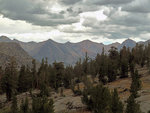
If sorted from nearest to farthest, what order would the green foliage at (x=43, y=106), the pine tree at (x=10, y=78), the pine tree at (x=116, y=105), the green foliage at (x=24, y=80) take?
the green foliage at (x=43, y=106) < the pine tree at (x=116, y=105) < the pine tree at (x=10, y=78) < the green foliage at (x=24, y=80)

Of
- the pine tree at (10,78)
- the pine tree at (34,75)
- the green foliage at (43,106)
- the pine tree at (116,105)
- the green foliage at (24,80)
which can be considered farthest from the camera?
the pine tree at (34,75)

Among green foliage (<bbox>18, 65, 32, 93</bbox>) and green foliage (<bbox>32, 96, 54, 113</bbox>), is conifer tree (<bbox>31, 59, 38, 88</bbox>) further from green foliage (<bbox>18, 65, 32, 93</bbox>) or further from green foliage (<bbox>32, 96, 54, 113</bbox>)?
green foliage (<bbox>32, 96, 54, 113</bbox>)

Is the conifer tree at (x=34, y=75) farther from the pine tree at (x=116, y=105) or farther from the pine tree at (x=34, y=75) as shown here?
the pine tree at (x=116, y=105)

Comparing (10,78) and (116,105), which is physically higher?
(10,78)

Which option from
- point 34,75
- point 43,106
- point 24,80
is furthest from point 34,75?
point 43,106

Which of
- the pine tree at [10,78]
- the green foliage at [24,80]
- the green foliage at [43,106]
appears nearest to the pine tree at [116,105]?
the green foliage at [43,106]

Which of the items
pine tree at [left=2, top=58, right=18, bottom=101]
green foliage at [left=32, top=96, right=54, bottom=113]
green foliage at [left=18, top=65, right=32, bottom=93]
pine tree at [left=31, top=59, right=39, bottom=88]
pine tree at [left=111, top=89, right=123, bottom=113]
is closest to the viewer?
green foliage at [left=32, top=96, right=54, bottom=113]

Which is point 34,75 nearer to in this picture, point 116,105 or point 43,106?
point 43,106

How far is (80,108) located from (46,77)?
46.5 metres

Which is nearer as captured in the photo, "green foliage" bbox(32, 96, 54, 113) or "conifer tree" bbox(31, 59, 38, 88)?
"green foliage" bbox(32, 96, 54, 113)

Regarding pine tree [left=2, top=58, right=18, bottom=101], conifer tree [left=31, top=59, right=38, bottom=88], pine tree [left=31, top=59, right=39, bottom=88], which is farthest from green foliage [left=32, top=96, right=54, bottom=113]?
conifer tree [left=31, top=59, right=38, bottom=88]

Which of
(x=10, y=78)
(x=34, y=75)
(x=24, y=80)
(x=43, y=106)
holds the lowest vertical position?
(x=24, y=80)

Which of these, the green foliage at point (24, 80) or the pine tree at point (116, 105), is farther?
the green foliage at point (24, 80)

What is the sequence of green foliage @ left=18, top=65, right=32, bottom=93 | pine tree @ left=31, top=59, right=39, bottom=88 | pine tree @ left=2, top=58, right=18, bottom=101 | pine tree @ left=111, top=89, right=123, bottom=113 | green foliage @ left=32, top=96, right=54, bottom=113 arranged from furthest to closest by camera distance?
pine tree @ left=31, top=59, right=39, bottom=88 < green foliage @ left=18, top=65, right=32, bottom=93 < pine tree @ left=2, top=58, right=18, bottom=101 < pine tree @ left=111, top=89, right=123, bottom=113 < green foliage @ left=32, top=96, right=54, bottom=113
